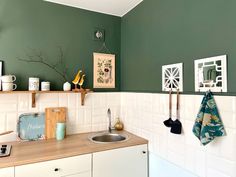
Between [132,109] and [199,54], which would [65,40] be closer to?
[132,109]

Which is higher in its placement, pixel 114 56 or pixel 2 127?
pixel 114 56

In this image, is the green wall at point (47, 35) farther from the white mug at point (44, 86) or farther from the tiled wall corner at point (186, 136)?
the tiled wall corner at point (186, 136)

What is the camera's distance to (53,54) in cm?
193

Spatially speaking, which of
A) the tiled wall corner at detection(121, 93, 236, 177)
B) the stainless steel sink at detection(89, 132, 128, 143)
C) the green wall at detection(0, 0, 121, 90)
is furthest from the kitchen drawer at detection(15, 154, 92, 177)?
the green wall at detection(0, 0, 121, 90)

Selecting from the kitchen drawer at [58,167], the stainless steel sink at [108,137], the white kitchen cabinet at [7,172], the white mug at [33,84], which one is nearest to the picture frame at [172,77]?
the stainless steel sink at [108,137]

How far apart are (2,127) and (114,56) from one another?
58.5 inches

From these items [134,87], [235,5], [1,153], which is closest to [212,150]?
[235,5]

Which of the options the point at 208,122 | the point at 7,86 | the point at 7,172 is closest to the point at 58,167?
the point at 7,172

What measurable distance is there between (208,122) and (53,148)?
1263mm

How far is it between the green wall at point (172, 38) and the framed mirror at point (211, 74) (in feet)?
0.11

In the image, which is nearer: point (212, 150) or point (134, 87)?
point (212, 150)

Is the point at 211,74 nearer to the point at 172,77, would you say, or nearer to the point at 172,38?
the point at 172,77

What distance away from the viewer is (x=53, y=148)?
1510 mm

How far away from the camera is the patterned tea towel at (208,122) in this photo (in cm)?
107
